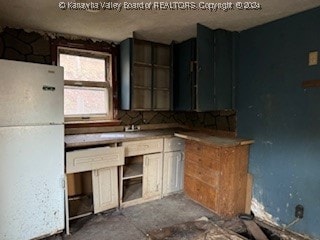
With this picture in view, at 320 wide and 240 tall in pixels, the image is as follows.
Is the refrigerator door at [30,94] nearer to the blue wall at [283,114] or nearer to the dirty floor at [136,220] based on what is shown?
the dirty floor at [136,220]

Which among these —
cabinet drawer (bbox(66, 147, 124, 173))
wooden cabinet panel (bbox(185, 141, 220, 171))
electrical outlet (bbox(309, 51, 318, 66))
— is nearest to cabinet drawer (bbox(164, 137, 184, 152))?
wooden cabinet panel (bbox(185, 141, 220, 171))

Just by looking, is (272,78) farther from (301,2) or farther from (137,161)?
(137,161)

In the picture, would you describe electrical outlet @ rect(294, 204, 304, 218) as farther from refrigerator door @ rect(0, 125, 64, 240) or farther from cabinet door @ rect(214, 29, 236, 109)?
refrigerator door @ rect(0, 125, 64, 240)

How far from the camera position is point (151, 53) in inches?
128

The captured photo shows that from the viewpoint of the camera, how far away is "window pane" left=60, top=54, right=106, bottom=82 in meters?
2.97

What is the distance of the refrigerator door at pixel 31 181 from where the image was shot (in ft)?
6.34

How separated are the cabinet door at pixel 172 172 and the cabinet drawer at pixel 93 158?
706 millimetres

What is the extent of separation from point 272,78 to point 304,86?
35 cm

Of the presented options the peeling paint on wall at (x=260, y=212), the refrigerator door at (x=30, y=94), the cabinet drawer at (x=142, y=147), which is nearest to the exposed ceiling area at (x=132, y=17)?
the refrigerator door at (x=30, y=94)

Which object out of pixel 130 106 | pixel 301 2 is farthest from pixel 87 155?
pixel 301 2

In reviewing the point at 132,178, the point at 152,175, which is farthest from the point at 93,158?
the point at 152,175

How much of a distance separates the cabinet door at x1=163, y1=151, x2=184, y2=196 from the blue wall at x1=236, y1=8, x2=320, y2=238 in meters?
0.92

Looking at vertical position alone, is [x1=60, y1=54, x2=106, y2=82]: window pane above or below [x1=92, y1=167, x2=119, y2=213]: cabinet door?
above

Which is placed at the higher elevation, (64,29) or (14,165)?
(64,29)
